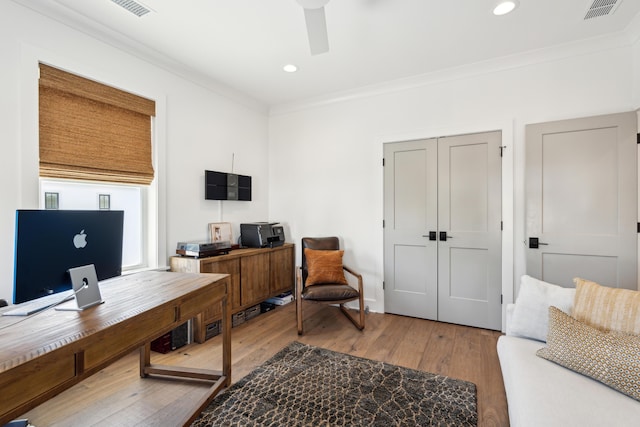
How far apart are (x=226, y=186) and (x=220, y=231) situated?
550mm

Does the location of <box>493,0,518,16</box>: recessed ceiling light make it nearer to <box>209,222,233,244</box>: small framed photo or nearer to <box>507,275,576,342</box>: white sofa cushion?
<box>507,275,576,342</box>: white sofa cushion

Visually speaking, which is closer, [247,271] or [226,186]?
[247,271]

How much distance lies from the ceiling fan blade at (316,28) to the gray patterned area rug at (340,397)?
2.39 meters

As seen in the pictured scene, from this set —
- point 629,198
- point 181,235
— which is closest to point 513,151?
point 629,198

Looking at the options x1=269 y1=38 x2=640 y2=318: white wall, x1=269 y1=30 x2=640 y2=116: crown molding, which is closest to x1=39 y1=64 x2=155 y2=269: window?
x1=269 y1=38 x2=640 y2=318: white wall

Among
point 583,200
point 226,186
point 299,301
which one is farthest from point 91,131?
point 583,200

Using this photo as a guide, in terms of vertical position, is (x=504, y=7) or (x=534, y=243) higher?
(x=504, y=7)

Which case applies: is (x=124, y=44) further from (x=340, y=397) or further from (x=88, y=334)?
(x=340, y=397)

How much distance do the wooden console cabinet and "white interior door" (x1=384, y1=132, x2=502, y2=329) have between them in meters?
1.35

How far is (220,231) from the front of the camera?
362cm

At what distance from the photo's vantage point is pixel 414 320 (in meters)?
3.49

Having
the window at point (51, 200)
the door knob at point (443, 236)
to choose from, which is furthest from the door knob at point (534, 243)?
the window at point (51, 200)

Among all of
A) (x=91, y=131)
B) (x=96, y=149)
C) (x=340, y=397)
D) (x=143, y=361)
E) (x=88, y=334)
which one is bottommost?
(x=340, y=397)

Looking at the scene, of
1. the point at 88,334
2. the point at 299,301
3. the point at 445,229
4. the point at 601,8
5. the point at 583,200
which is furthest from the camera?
the point at 445,229
